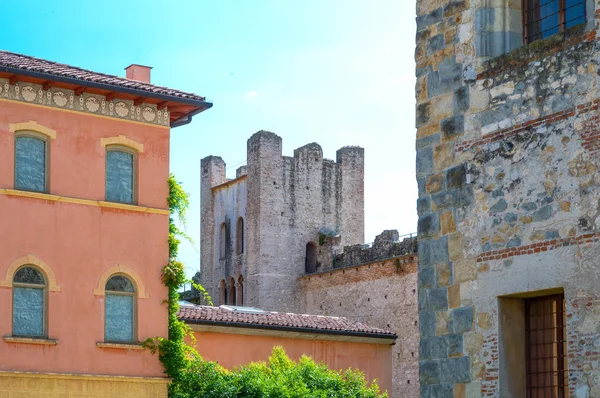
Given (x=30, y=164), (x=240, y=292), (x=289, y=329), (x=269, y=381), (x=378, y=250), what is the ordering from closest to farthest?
(x=30, y=164)
(x=269, y=381)
(x=289, y=329)
(x=378, y=250)
(x=240, y=292)

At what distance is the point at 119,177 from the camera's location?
26344 millimetres

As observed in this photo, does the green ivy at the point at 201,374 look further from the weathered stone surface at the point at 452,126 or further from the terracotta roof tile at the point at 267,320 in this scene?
the weathered stone surface at the point at 452,126

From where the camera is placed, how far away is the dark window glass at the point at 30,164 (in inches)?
984

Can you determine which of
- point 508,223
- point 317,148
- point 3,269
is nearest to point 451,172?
point 508,223

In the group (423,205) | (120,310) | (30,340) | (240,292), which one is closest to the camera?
(423,205)

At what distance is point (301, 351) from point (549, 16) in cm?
2133

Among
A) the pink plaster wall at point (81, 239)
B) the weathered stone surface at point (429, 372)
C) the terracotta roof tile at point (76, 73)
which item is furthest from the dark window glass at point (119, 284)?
the weathered stone surface at point (429, 372)

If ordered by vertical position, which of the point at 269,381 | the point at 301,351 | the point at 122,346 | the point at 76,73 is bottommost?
the point at 269,381

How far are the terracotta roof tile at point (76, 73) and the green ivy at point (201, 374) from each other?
183cm

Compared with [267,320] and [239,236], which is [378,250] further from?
[267,320]

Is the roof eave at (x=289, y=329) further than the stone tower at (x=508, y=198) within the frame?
Yes

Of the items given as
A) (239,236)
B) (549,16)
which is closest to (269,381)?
(549,16)

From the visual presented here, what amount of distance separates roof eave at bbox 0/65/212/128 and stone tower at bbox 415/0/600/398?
14124mm

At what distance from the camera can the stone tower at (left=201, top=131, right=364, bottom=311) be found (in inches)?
2219
